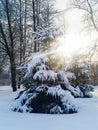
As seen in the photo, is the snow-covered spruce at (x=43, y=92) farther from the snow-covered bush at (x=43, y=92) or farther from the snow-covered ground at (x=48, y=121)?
the snow-covered ground at (x=48, y=121)

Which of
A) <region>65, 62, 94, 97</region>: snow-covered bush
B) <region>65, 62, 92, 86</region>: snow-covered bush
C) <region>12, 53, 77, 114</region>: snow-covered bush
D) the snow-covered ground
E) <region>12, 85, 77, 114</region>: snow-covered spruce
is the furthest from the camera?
<region>65, 62, 92, 86</region>: snow-covered bush

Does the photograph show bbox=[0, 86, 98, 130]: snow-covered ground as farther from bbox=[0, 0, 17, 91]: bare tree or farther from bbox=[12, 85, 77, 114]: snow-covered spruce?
bbox=[0, 0, 17, 91]: bare tree

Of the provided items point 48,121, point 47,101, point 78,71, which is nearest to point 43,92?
point 47,101

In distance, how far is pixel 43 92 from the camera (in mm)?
13016

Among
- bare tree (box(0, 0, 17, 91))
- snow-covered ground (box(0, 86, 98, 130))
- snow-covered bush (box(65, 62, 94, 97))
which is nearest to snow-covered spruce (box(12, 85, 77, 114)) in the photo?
snow-covered ground (box(0, 86, 98, 130))

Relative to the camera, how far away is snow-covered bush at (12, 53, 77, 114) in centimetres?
1248

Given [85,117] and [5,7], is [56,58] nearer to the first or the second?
[85,117]

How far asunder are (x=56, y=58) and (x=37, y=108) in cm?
214

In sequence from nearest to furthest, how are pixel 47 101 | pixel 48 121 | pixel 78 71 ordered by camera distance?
pixel 48 121, pixel 47 101, pixel 78 71

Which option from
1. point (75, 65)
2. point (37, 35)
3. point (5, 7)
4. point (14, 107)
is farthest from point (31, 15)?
point (14, 107)

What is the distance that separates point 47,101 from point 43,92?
1.37 ft

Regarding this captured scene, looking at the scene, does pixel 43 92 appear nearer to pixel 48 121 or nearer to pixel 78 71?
pixel 48 121

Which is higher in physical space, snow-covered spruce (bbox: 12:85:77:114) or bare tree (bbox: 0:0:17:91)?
bare tree (bbox: 0:0:17:91)

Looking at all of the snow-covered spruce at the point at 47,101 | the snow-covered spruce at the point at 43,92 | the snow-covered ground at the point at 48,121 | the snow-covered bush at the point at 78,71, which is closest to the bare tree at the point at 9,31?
the snow-covered bush at the point at 78,71
